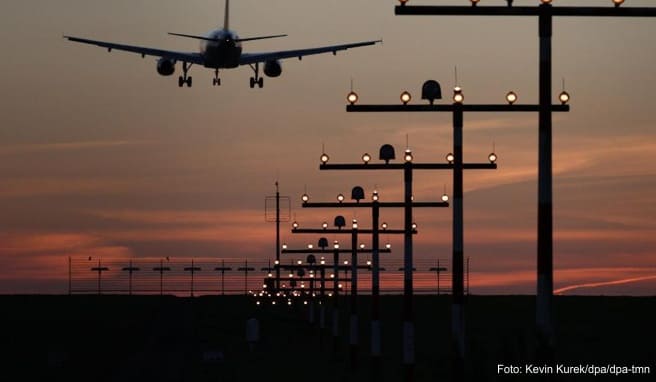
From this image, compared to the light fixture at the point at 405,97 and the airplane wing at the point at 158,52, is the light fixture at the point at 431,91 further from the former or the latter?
the airplane wing at the point at 158,52

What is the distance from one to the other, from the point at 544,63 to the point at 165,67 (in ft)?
278

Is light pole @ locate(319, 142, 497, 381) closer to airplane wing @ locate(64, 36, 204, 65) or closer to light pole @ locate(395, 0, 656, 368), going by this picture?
light pole @ locate(395, 0, 656, 368)

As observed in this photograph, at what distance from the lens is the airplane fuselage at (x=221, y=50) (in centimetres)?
12525

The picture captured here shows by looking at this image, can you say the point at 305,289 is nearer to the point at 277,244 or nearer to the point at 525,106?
the point at 277,244

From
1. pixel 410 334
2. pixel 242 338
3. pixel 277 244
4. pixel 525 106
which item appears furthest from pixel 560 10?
pixel 277 244

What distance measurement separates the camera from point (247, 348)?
341 feet

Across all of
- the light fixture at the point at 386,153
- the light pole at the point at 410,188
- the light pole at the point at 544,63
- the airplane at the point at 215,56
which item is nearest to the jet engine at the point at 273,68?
the airplane at the point at 215,56

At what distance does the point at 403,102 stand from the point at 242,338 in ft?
218

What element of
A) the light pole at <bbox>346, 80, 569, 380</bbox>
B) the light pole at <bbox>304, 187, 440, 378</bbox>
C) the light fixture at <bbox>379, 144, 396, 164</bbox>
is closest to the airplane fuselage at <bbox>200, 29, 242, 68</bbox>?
the light pole at <bbox>304, 187, 440, 378</bbox>

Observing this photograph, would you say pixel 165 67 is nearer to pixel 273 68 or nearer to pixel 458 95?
pixel 273 68

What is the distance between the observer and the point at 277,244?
189 metres

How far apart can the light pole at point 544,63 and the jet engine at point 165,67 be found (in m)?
83.9

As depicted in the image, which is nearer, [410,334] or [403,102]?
[403,102]

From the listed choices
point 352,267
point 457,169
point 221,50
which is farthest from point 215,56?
point 457,169
